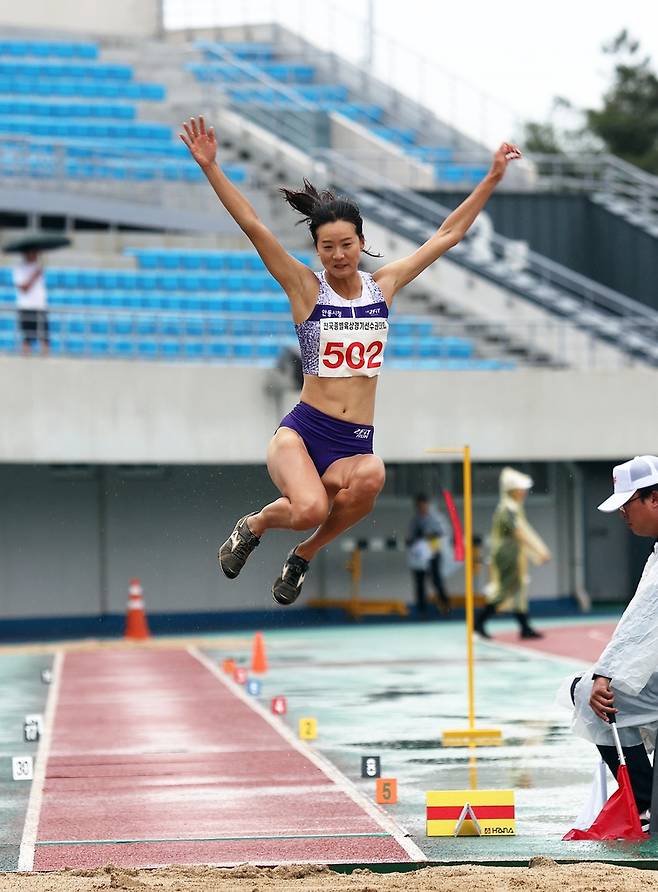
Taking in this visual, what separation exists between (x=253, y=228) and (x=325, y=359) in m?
0.74

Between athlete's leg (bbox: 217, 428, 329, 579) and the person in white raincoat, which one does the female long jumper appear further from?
the person in white raincoat

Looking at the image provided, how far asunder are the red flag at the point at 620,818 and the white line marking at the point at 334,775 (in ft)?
3.06

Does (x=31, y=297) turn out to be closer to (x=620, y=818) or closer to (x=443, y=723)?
(x=443, y=723)

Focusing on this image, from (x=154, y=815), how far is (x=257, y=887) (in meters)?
2.65

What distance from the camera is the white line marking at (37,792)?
9039 mm

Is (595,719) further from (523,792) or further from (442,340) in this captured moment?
(442,340)

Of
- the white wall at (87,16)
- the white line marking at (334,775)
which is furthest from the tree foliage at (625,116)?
the white line marking at (334,775)

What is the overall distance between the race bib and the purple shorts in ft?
0.74

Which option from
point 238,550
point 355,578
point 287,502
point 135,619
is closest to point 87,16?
point 355,578

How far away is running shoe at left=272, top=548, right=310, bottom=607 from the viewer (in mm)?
8820

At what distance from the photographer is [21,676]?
20.3 m

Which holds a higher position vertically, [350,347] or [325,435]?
[350,347]

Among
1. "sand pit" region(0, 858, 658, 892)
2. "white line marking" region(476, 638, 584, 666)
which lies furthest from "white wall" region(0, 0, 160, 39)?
"sand pit" region(0, 858, 658, 892)

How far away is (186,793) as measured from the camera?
37.1ft
